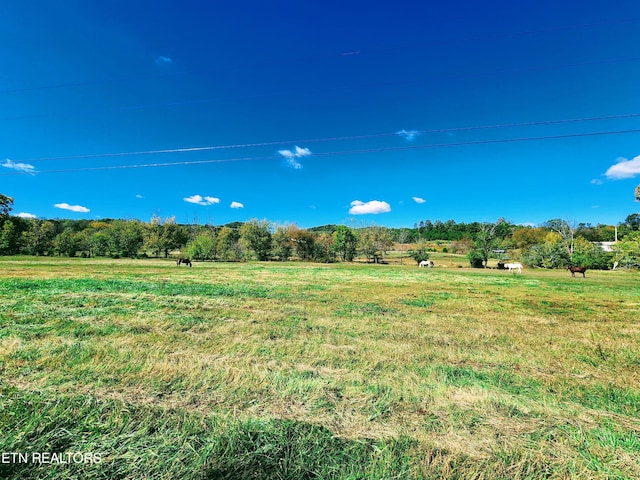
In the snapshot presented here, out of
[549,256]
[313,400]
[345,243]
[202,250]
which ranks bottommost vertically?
[313,400]

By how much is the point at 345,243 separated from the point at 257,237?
20573 millimetres

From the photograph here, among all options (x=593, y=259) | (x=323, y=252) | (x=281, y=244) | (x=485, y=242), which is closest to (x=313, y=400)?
(x=485, y=242)

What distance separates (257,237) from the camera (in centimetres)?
5769

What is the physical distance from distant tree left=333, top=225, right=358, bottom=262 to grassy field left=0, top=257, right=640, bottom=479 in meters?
54.2

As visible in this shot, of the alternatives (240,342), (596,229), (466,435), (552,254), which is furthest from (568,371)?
(596,229)

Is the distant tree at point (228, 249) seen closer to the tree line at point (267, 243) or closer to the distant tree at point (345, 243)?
the tree line at point (267, 243)

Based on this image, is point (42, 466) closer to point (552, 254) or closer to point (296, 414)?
point (296, 414)

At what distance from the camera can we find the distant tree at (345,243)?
6100 cm

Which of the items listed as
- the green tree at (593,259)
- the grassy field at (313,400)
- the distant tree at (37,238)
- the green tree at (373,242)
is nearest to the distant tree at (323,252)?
the green tree at (373,242)

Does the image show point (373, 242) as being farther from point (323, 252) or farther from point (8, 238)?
point (8, 238)

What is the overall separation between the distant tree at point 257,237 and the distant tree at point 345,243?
1579cm

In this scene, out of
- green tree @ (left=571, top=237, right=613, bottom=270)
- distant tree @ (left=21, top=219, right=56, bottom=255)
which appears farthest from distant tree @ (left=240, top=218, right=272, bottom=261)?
green tree @ (left=571, top=237, right=613, bottom=270)

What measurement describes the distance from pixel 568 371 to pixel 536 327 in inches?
142

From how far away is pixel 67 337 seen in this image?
5254mm
